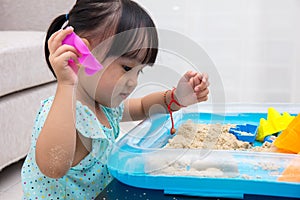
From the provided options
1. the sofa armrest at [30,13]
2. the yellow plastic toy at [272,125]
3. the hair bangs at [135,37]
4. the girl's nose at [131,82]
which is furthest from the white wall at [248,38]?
the girl's nose at [131,82]

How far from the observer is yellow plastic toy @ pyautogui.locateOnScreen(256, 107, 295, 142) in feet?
Result: 2.52

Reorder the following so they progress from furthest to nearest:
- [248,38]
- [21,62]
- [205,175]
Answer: [248,38]
[21,62]
[205,175]

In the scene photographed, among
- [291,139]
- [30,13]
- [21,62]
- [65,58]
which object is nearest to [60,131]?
[65,58]

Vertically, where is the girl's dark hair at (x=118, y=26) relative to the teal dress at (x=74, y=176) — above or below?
above

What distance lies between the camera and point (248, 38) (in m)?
1.90

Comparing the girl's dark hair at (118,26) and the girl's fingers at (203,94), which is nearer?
the girl's dark hair at (118,26)

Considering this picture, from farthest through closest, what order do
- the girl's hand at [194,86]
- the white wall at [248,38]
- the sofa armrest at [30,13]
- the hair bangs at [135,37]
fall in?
the white wall at [248,38], the sofa armrest at [30,13], the girl's hand at [194,86], the hair bangs at [135,37]

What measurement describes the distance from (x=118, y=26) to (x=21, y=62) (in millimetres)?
644

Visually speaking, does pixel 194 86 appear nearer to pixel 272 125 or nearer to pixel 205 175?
pixel 272 125

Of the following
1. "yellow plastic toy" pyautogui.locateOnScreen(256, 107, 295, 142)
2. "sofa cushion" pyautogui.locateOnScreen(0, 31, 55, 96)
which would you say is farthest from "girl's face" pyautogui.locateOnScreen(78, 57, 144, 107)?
"sofa cushion" pyautogui.locateOnScreen(0, 31, 55, 96)

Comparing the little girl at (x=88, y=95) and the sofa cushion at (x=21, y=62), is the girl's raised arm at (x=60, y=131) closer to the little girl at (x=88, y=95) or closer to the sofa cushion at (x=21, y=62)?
the little girl at (x=88, y=95)

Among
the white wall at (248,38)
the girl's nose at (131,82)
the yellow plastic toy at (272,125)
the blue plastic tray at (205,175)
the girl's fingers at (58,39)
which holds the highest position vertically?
the girl's fingers at (58,39)

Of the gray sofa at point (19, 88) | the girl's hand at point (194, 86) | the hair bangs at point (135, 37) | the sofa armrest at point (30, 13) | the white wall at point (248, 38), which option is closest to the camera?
the hair bangs at point (135, 37)

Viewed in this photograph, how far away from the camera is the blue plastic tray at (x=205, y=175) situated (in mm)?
534
